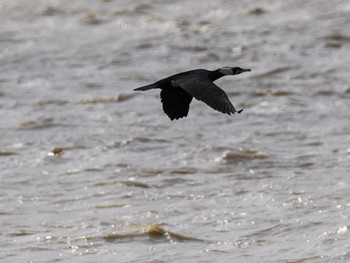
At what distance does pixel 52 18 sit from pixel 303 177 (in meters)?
7.20

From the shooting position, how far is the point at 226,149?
9.91 meters

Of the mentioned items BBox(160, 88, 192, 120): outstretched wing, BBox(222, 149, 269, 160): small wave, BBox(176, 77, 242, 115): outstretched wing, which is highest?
BBox(176, 77, 242, 115): outstretched wing

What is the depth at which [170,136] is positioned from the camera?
1036 cm

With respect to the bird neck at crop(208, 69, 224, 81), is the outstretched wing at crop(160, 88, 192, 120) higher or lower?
lower

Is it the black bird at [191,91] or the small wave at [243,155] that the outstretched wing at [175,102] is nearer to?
the black bird at [191,91]

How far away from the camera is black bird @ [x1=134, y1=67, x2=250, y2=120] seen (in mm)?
6344

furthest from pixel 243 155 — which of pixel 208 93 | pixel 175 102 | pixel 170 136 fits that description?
pixel 208 93

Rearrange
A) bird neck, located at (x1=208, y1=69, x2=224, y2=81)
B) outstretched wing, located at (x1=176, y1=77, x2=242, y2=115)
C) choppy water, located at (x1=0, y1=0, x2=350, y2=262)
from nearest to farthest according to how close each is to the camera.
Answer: outstretched wing, located at (x1=176, y1=77, x2=242, y2=115) → bird neck, located at (x1=208, y1=69, x2=224, y2=81) → choppy water, located at (x1=0, y1=0, x2=350, y2=262)

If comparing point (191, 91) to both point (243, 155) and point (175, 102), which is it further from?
point (243, 155)

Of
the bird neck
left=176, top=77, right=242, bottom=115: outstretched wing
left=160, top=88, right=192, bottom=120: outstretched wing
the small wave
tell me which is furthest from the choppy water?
left=176, top=77, right=242, bottom=115: outstretched wing

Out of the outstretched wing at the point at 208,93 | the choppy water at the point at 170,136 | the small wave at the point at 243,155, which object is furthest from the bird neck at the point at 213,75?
the small wave at the point at 243,155

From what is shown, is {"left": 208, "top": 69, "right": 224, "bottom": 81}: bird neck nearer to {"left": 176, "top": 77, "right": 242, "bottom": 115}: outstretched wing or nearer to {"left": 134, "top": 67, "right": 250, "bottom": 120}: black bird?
{"left": 134, "top": 67, "right": 250, "bottom": 120}: black bird

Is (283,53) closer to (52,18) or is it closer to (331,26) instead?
(331,26)

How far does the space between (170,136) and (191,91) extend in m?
3.95
